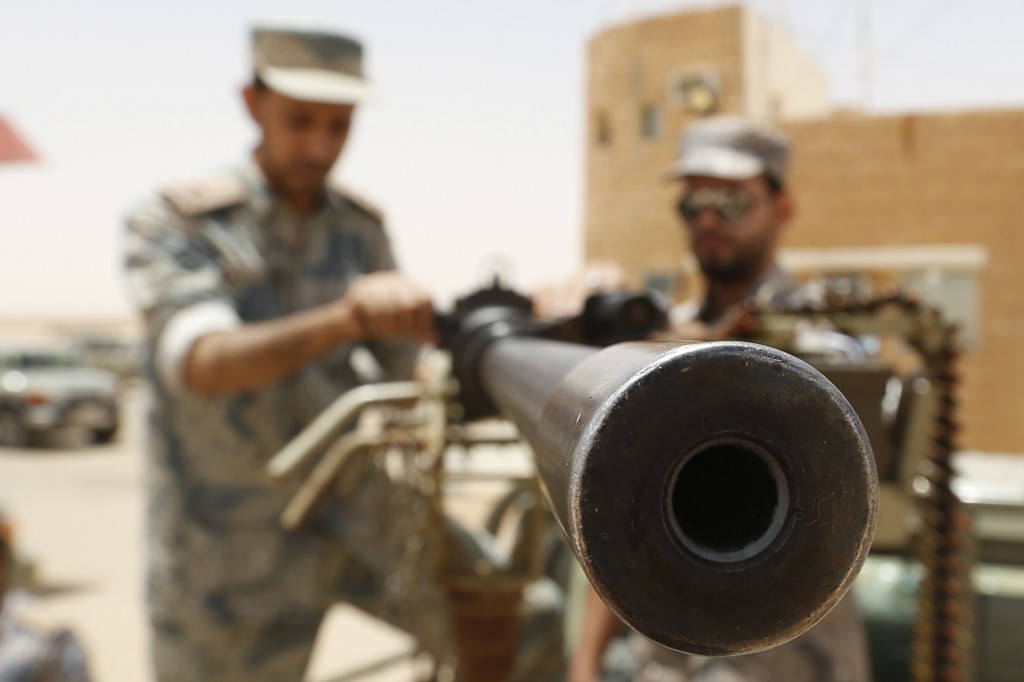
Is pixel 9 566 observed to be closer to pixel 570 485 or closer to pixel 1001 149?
pixel 570 485

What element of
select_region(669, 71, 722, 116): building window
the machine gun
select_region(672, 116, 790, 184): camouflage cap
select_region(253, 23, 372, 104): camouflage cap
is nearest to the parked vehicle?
select_region(669, 71, 722, 116): building window

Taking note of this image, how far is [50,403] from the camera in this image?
1739cm

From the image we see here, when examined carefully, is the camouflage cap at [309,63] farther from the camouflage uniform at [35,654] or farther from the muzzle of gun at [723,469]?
the muzzle of gun at [723,469]

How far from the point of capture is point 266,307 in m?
3.10

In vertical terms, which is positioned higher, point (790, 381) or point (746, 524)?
point (790, 381)

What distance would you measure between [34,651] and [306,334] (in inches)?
58.7

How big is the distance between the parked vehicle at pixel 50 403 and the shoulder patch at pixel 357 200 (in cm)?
1560

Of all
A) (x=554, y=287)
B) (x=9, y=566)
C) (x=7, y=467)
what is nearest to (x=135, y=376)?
(x=7, y=467)

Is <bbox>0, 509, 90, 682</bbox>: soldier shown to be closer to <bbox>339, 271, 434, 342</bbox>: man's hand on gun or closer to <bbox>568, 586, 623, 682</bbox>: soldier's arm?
<bbox>568, 586, 623, 682</bbox>: soldier's arm

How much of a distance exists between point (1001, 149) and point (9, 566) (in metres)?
15.4

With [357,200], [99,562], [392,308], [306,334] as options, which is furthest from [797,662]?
[99,562]

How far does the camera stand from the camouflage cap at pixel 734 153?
10.1ft

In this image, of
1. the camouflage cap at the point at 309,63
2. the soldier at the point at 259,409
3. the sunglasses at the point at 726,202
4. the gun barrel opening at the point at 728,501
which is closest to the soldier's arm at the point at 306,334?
the soldier at the point at 259,409

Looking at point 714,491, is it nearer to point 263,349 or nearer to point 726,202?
point 263,349
